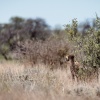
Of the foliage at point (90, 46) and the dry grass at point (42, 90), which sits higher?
the foliage at point (90, 46)

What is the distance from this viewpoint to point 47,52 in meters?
18.8

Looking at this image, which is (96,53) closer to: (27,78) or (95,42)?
(95,42)

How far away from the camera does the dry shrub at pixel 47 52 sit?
61.5 feet

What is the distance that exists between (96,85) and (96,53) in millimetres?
2316

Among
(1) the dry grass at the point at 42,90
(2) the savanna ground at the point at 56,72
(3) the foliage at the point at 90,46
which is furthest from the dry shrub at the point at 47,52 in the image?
(1) the dry grass at the point at 42,90

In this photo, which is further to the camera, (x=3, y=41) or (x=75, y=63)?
(x=3, y=41)

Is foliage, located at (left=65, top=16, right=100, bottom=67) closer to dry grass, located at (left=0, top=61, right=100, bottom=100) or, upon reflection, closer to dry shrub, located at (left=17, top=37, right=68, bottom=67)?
dry grass, located at (left=0, top=61, right=100, bottom=100)

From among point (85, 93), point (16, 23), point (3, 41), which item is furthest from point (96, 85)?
point (16, 23)

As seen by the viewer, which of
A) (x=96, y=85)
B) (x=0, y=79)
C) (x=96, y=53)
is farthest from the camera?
(x=96, y=53)

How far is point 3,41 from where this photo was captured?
4694 centimetres

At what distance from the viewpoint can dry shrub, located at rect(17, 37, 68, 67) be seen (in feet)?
61.5

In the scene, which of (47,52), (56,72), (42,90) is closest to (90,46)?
(56,72)

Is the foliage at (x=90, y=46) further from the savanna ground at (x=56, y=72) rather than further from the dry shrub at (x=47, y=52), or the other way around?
the dry shrub at (x=47, y=52)

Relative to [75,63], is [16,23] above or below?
above
